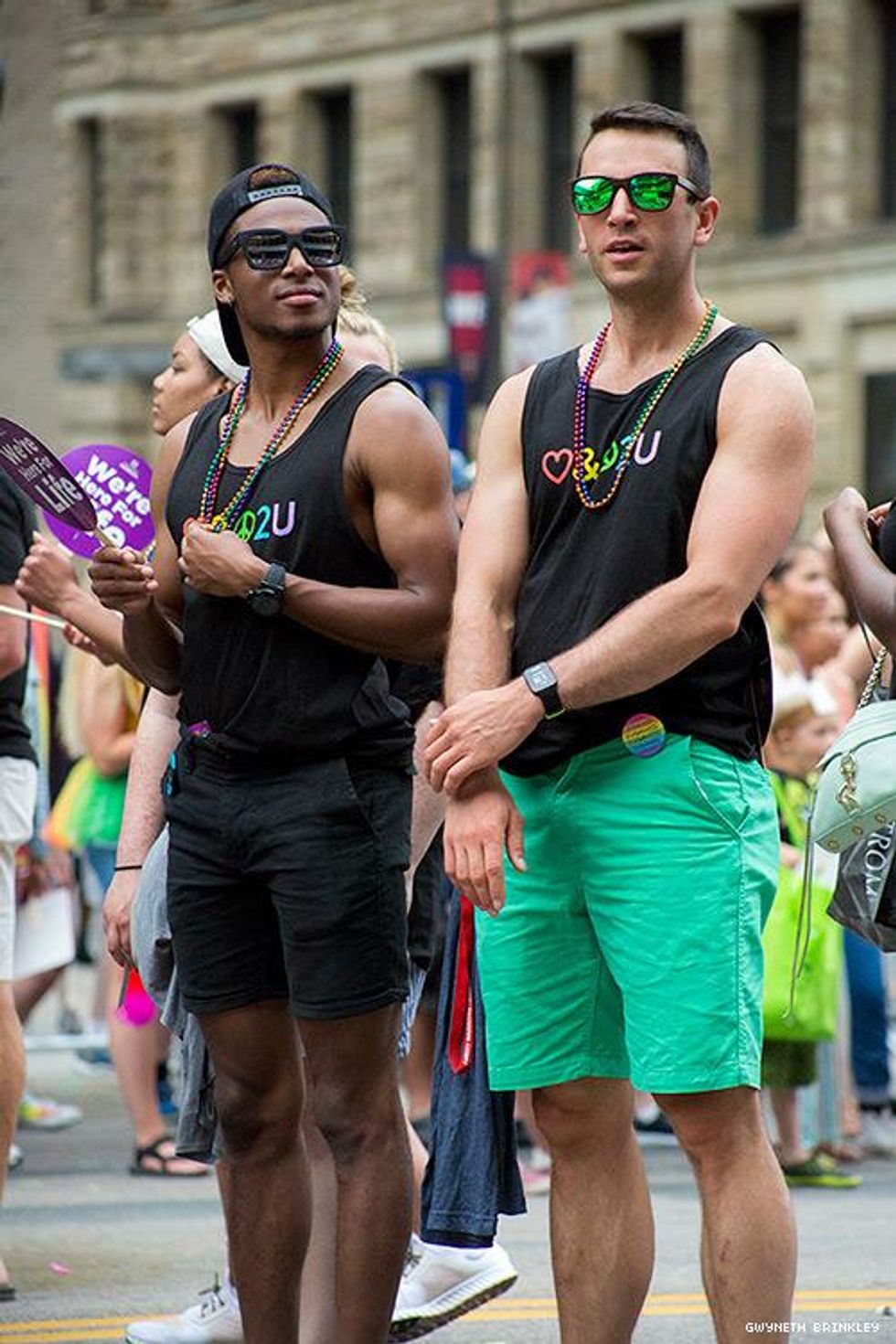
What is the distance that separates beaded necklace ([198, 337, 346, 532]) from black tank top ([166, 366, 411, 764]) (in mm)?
20

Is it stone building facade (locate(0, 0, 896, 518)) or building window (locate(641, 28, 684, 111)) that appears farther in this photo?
building window (locate(641, 28, 684, 111))

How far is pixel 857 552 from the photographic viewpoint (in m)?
5.20

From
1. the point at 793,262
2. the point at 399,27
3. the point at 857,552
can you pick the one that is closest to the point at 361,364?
the point at 857,552

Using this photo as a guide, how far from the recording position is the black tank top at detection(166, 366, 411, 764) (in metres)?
5.23

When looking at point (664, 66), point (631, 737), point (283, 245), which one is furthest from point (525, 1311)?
point (664, 66)

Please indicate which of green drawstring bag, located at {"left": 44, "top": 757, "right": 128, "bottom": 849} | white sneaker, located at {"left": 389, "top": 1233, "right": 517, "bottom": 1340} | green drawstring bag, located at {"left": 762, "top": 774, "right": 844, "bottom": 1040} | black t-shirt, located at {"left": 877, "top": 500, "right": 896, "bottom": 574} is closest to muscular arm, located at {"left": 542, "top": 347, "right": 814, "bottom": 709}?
black t-shirt, located at {"left": 877, "top": 500, "right": 896, "bottom": 574}

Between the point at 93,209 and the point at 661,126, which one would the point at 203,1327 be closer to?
the point at 661,126

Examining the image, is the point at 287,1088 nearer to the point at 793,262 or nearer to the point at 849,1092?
the point at 849,1092

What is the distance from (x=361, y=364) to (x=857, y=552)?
3.22ft

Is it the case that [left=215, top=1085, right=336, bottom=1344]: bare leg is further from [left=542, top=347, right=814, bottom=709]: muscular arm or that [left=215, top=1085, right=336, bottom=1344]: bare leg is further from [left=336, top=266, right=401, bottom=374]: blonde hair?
[left=336, top=266, right=401, bottom=374]: blonde hair

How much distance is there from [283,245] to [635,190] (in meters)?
0.66

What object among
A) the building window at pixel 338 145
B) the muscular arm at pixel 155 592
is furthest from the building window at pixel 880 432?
the muscular arm at pixel 155 592

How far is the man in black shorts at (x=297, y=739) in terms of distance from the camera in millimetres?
5176

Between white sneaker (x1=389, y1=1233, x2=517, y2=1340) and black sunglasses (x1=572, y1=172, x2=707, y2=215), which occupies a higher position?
black sunglasses (x1=572, y1=172, x2=707, y2=215)
